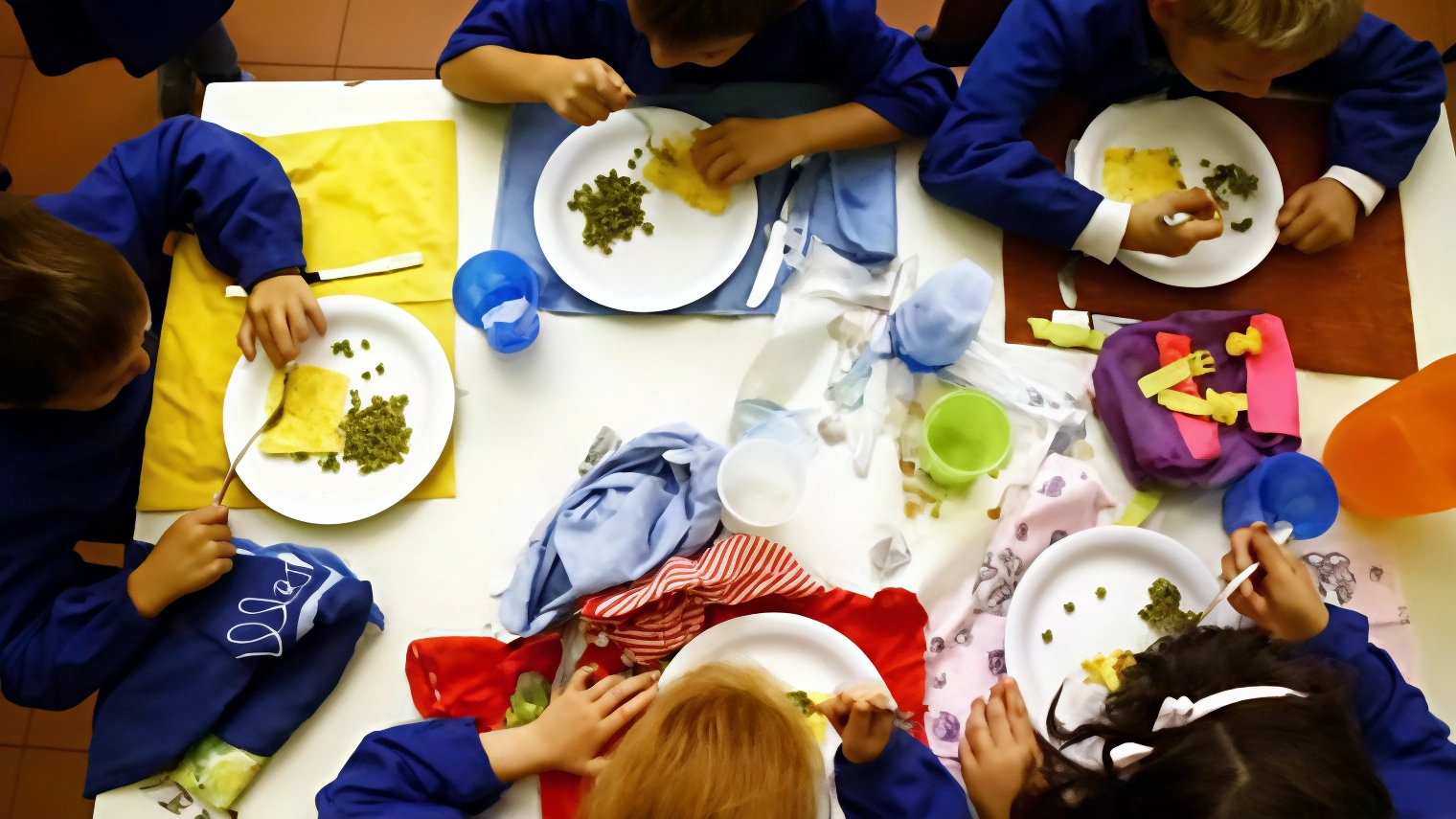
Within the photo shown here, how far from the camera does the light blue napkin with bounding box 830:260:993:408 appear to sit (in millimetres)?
997

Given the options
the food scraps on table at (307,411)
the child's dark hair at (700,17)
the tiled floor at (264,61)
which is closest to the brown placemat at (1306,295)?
the child's dark hair at (700,17)

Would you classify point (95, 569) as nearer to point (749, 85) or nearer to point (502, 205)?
point (502, 205)

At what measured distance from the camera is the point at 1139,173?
1.13 metres

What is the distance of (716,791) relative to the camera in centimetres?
74

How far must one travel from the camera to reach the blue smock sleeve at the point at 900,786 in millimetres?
894

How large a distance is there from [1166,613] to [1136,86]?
0.69 metres

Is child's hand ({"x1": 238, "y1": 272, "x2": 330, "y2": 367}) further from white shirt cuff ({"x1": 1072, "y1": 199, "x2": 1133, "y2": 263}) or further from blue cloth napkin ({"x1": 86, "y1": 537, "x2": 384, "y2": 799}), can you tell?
white shirt cuff ({"x1": 1072, "y1": 199, "x2": 1133, "y2": 263})

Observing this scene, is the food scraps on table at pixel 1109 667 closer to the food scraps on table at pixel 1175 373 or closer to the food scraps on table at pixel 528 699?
the food scraps on table at pixel 1175 373

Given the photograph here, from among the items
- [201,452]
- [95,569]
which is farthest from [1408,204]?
[95,569]

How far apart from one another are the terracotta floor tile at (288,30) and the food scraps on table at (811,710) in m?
1.67

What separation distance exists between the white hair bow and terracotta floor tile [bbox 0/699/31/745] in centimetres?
179

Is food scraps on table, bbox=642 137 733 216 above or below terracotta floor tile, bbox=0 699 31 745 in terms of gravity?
above

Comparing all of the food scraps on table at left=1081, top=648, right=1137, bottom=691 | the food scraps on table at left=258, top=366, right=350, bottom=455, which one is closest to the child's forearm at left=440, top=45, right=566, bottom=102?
the food scraps on table at left=258, top=366, right=350, bottom=455

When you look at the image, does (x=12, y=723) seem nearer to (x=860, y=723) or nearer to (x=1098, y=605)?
(x=860, y=723)
